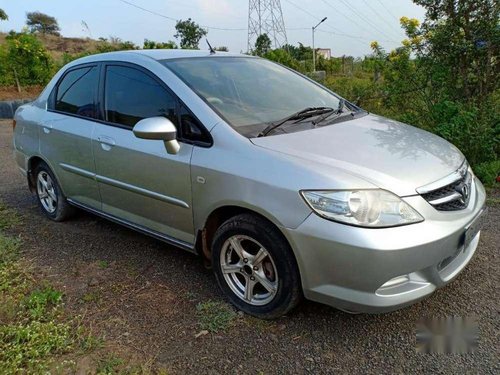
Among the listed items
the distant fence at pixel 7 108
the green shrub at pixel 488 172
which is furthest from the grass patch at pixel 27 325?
the distant fence at pixel 7 108

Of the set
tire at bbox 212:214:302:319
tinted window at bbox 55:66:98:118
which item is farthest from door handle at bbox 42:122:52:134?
tire at bbox 212:214:302:319

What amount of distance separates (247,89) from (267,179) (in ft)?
3.52

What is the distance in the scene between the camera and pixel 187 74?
9.99ft

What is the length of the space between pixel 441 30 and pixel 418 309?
4.36m

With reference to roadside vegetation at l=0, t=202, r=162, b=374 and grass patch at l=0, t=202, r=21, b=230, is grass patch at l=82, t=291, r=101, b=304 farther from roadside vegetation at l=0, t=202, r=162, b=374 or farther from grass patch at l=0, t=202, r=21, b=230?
grass patch at l=0, t=202, r=21, b=230

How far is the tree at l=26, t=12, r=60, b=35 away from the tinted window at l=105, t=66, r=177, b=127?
171 ft

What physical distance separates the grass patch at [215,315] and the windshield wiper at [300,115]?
113 centimetres

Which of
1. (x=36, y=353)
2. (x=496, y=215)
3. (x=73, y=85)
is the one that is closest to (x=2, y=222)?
(x=73, y=85)

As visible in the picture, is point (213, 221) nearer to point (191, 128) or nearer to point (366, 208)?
point (191, 128)

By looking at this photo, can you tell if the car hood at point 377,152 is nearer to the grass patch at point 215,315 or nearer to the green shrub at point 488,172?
the grass patch at point 215,315

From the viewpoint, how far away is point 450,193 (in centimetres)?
242

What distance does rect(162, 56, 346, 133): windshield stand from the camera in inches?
114

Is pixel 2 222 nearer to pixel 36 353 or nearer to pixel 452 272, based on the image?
pixel 36 353

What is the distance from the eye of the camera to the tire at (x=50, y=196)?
13.8 feet
